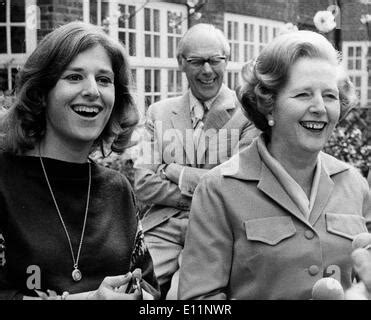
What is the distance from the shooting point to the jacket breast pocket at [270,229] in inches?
68.0

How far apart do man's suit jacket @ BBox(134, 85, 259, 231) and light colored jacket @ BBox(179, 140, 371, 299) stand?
1044mm

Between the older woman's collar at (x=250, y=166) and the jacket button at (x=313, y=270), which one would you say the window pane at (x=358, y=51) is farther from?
the jacket button at (x=313, y=270)

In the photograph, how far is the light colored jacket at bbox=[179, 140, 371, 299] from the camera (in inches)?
68.1

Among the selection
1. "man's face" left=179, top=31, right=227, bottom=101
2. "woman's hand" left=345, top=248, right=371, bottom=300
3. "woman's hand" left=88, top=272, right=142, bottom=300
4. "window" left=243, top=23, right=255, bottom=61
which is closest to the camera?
"woman's hand" left=345, top=248, right=371, bottom=300

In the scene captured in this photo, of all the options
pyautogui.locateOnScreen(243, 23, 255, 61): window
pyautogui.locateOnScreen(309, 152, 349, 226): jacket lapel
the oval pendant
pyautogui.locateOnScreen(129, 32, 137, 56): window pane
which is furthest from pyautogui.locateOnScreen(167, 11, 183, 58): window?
the oval pendant

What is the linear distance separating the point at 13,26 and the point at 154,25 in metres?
1.03

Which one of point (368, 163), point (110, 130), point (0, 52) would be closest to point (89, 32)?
point (110, 130)

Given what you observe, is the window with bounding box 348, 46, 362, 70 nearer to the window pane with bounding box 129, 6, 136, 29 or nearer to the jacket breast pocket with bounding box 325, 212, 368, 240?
the window pane with bounding box 129, 6, 136, 29

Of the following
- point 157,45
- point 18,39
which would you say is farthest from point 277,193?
point 157,45

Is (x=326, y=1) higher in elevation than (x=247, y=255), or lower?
higher

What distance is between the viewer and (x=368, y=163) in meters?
5.14

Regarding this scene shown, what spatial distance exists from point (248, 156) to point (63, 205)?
1.74ft
